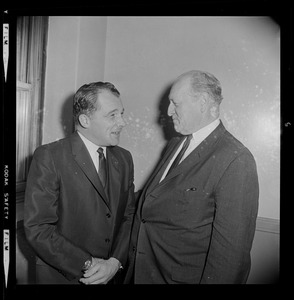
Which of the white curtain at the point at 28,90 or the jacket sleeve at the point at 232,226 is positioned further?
the white curtain at the point at 28,90

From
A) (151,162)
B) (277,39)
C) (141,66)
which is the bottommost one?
(151,162)

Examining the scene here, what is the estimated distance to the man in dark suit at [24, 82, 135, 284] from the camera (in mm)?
1284

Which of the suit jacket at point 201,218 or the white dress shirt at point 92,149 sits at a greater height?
the white dress shirt at point 92,149

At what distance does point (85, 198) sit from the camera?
1.29 m

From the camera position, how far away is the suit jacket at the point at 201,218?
123 centimetres

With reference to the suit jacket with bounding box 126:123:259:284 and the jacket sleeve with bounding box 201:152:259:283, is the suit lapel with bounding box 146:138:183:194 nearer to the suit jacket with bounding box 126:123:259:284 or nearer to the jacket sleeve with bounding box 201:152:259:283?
the suit jacket with bounding box 126:123:259:284

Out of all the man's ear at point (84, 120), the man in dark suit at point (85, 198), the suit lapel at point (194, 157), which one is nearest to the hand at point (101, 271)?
the man in dark suit at point (85, 198)

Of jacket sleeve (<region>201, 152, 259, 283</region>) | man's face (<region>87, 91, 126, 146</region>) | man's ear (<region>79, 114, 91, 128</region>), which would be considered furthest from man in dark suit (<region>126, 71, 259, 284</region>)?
man's ear (<region>79, 114, 91, 128</region>)

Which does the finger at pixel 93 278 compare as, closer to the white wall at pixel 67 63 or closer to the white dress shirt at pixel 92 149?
the white dress shirt at pixel 92 149
